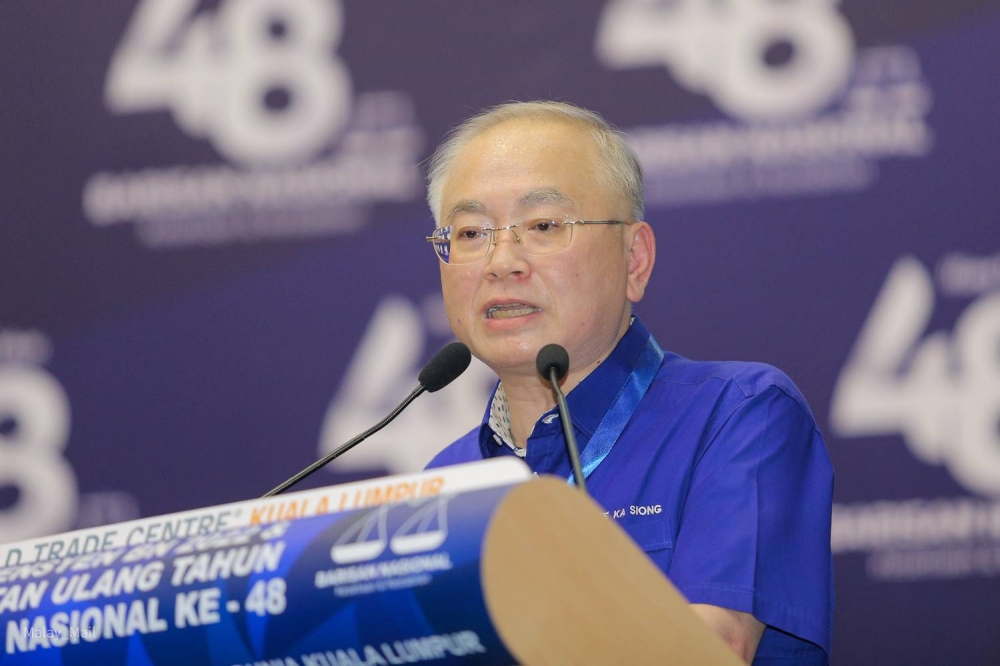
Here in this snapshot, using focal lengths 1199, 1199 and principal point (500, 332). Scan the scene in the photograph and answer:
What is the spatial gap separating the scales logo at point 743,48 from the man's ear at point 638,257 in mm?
884

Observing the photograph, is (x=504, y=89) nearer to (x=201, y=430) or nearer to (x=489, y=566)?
(x=201, y=430)

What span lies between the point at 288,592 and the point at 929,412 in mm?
2202

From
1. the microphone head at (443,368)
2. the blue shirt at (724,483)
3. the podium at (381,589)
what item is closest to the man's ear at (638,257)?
the blue shirt at (724,483)

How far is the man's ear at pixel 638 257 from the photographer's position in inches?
84.0

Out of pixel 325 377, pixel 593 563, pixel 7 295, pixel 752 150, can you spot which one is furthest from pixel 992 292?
pixel 7 295

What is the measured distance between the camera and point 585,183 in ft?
6.61

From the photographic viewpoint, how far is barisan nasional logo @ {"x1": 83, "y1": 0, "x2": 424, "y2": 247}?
9.98 feet

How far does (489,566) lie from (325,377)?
7.31ft

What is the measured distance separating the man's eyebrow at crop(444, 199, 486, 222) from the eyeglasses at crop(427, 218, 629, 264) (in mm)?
24

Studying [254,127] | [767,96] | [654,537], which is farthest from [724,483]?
[254,127]

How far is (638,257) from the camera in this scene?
7.07 ft

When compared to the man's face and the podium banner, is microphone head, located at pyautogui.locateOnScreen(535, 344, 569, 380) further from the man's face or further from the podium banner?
the podium banner

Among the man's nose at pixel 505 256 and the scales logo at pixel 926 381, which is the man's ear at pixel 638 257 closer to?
the man's nose at pixel 505 256

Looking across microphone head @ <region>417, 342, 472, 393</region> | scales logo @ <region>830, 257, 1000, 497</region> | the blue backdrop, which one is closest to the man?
microphone head @ <region>417, 342, 472, 393</region>
